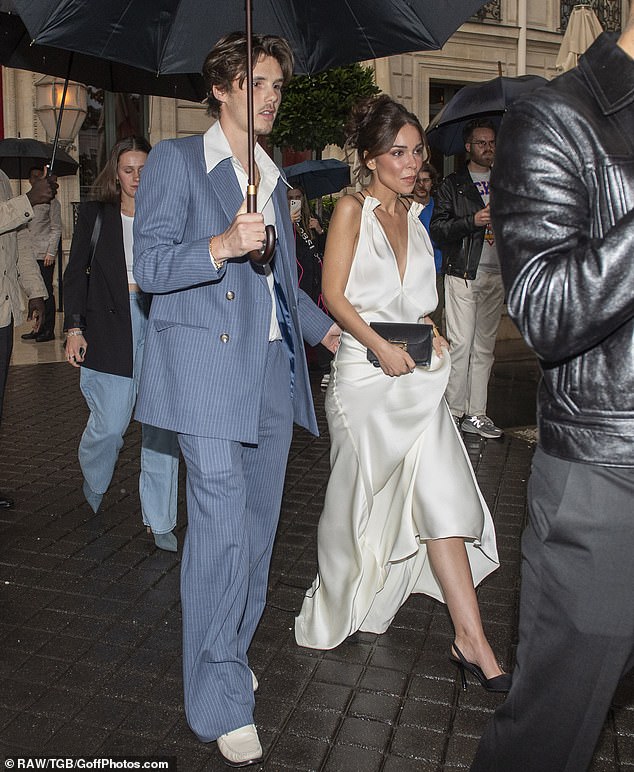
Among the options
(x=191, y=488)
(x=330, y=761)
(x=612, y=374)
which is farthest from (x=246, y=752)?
(x=612, y=374)

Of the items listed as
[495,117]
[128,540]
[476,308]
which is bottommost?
[128,540]

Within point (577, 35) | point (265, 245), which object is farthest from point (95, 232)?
point (577, 35)

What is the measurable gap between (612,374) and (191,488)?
1.81 metres

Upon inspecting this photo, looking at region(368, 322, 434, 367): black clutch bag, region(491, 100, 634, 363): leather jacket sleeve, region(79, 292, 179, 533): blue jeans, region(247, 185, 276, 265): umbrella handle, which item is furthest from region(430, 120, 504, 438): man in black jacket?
region(491, 100, 634, 363): leather jacket sleeve

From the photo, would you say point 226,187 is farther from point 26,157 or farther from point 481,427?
point 26,157

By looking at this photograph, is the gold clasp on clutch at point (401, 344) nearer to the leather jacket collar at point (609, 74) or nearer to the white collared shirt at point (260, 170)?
the white collared shirt at point (260, 170)

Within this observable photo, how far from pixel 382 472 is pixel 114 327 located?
2.06 m

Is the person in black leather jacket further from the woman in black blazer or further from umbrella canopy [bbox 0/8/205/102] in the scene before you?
umbrella canopy [bbox 0/8/205/102]

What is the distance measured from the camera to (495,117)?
8.64 meters

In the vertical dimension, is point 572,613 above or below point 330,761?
above

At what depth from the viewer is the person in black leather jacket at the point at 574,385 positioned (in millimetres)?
1955

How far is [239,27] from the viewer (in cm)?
410

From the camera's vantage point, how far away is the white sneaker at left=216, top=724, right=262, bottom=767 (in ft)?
10.9

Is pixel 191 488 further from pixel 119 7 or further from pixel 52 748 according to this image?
pixel 119 7
